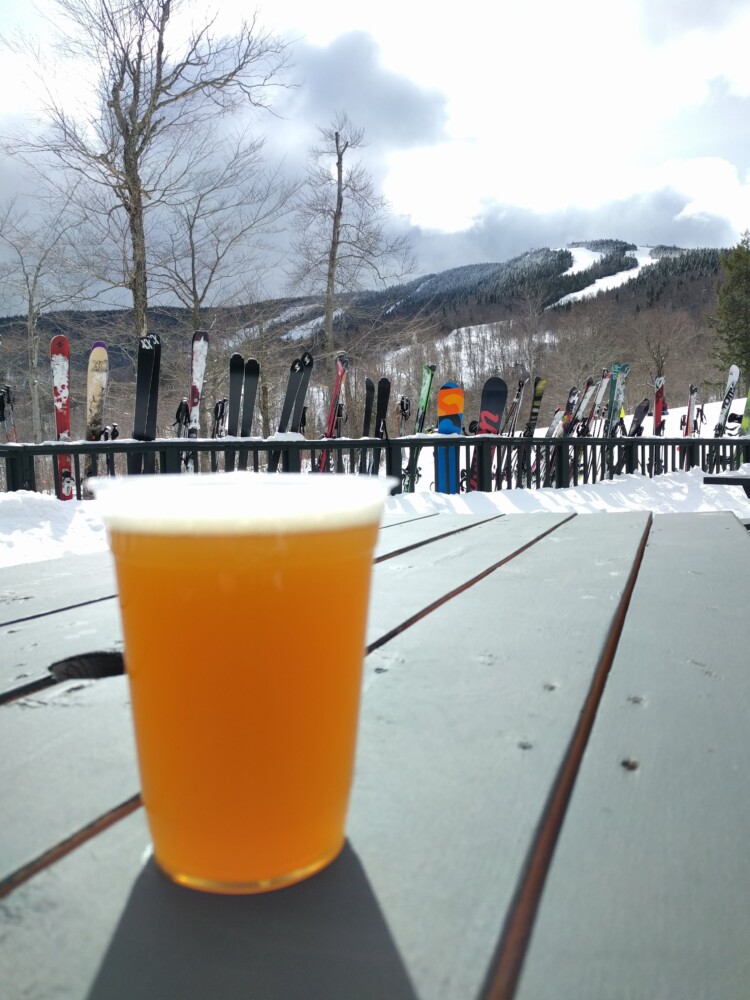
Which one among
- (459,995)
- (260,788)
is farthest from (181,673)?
(459,995)

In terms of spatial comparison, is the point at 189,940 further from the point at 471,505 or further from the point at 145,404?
the point at 471,505

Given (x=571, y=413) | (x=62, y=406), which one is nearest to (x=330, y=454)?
(x=62, y=406)

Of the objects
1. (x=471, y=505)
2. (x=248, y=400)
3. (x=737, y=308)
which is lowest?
(x=471, y=505)

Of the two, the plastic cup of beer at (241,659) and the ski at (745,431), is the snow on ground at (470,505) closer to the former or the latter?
the ski at (745,431)

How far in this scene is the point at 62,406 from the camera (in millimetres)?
5398

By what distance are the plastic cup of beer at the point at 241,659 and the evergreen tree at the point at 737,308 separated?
31.1m

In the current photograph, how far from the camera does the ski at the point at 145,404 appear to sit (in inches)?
202

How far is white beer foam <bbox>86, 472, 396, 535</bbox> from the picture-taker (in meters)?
0.31

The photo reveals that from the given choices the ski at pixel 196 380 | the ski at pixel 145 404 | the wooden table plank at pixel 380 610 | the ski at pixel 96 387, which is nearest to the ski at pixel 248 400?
the ski at pixel 196 380

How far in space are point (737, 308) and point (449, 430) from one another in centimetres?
2588

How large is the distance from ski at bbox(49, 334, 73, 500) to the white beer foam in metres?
5.24

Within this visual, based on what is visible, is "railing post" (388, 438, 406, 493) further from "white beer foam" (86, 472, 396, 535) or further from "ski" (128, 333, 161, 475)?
"white beer foam" (86, 472, 396, 535)

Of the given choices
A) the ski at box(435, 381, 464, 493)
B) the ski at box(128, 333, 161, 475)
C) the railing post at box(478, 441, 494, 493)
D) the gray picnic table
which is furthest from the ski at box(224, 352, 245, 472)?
the gray picnic table

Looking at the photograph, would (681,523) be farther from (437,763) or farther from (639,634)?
(437,763)
